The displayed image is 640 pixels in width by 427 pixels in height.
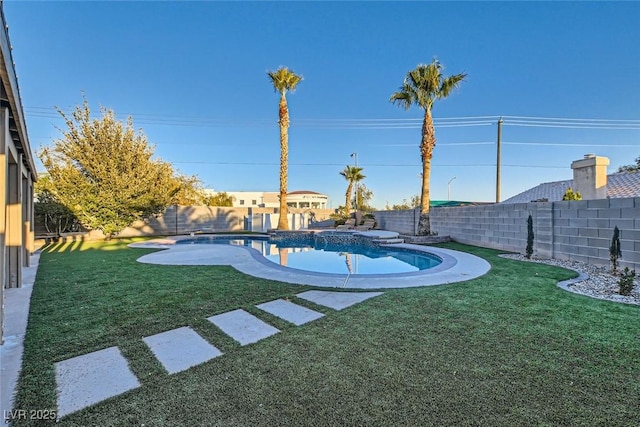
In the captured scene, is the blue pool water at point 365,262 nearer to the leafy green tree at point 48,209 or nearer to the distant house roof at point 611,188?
the distant house roof at point 611,188

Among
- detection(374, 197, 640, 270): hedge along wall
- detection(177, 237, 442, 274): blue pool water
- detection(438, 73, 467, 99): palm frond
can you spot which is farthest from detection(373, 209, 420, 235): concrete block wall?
detection(438, 73, 467, 99): palm frond

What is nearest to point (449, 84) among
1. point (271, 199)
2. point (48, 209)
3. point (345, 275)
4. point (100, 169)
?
point (345, 275)

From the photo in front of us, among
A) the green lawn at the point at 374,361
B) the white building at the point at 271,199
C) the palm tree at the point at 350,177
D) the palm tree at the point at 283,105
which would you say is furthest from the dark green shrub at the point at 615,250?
A: the white building at the point at 271,199

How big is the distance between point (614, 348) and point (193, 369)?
3810 millimetres

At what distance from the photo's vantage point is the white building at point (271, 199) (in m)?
55.0

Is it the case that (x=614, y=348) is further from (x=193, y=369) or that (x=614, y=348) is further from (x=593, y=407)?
(x=193, y=369)

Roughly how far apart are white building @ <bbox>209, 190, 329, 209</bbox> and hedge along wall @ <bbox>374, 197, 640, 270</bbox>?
139 ft

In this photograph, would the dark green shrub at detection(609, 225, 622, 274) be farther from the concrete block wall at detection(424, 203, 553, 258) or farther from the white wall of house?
the white wall of house

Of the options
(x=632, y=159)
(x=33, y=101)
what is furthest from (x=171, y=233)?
(x=632, y=159)

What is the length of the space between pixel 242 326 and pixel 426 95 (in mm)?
12680

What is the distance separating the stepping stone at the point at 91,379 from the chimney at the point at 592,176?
51.8 ft

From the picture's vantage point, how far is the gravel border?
4660 mm

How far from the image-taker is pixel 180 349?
9.55ft

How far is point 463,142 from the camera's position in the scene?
990 inches
